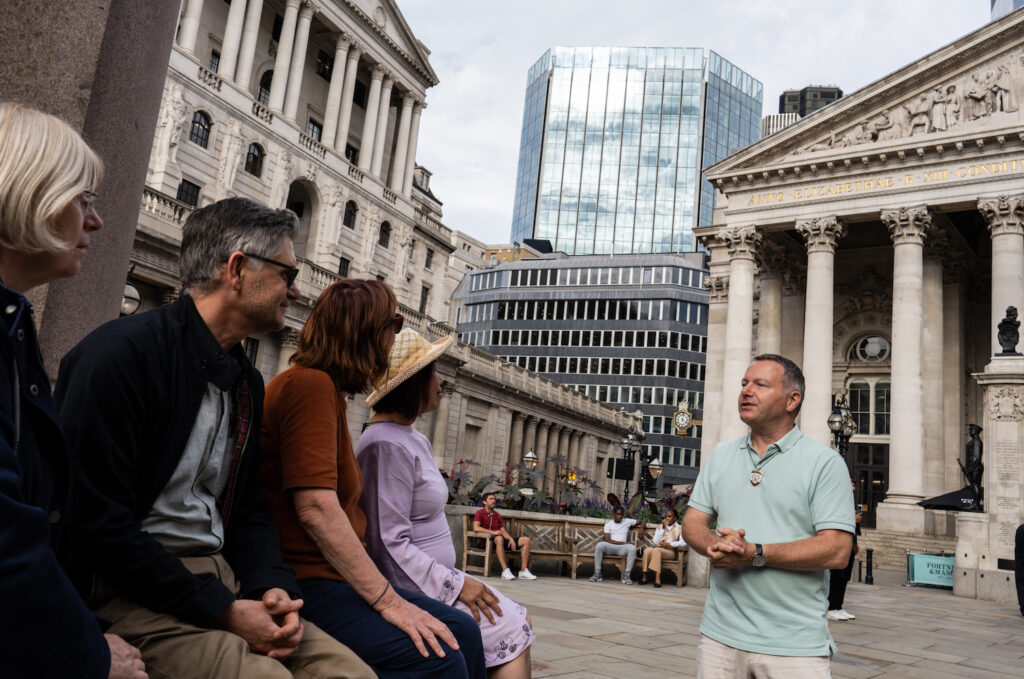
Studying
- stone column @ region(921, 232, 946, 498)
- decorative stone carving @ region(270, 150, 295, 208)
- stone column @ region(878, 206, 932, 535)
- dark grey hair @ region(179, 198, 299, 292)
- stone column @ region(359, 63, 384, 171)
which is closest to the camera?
dark grey hair @ region(179, 198, 299, 292)

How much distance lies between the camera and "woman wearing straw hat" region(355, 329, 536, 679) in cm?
348

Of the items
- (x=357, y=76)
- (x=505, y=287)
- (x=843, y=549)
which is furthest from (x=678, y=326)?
(x=843, y=549)

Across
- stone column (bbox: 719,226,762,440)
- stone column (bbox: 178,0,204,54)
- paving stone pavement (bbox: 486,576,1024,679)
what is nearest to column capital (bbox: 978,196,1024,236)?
stone column (bbox: 719,226,762,440)

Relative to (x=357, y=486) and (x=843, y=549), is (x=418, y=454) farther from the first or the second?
(x=843, y=549)

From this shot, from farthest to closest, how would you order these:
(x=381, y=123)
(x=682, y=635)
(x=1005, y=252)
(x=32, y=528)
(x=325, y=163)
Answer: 1. (x=381, y=123)
2. (x=325, y=163)
3. (x=1005, y=252)
4. (x=682, y=635)
5. (x=32, y=528)

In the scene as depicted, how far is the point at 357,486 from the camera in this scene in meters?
3.28

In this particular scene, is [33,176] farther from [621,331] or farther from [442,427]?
[621,331]

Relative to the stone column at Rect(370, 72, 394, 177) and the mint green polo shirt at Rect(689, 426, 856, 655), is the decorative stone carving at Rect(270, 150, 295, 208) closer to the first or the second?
the stone column at Rect(370, 72, 394, 177)

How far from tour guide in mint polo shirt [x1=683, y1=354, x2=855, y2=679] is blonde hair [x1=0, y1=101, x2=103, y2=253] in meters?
2.82

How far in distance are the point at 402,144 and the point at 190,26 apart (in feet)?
51.1

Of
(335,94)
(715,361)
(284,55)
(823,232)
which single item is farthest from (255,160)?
(823,232)

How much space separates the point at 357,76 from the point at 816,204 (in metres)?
26.1

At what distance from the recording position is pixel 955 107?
3098 cm

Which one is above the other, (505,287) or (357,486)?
(505,287)
